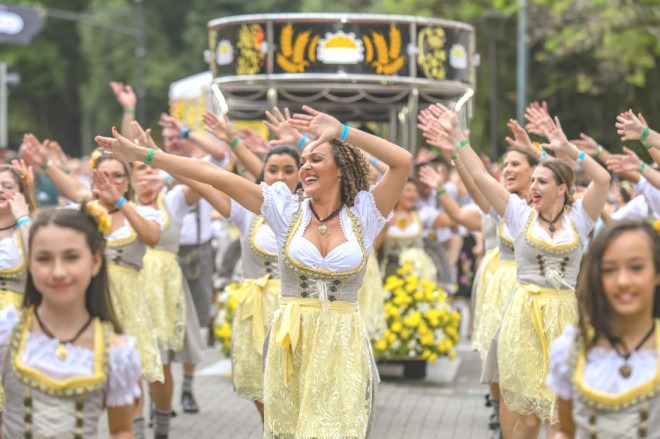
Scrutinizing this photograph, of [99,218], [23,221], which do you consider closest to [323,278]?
[23,221]

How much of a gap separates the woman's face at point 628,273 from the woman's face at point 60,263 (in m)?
1.73

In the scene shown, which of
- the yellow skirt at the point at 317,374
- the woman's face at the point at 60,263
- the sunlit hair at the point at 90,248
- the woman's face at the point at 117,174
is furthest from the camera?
the woman's face at the point at 117,174

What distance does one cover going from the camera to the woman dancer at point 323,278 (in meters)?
6.34

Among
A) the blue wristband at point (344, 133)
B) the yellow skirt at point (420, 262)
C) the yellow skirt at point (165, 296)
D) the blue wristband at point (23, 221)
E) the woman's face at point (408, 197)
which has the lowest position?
the yellow skirt at point (420, 262)

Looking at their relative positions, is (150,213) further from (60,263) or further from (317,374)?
(60,263)

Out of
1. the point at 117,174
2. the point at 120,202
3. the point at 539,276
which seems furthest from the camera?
the point at 117,174

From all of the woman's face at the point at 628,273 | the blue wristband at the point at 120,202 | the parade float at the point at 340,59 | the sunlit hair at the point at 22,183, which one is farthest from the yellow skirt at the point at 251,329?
the parade float at the point at 340,59

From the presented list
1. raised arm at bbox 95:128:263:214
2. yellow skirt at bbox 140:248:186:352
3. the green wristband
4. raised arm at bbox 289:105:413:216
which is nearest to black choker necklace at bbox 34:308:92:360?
raised arm at bbox 95:128:263:214

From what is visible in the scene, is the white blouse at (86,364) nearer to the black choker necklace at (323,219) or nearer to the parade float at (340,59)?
the black choker necklace at (323,219)

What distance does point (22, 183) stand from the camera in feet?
23.4

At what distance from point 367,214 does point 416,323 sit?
20.1ft

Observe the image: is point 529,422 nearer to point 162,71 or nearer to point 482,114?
point 482,114

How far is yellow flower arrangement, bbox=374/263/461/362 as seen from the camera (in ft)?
41.0

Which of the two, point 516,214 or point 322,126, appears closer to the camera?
point 322,126
